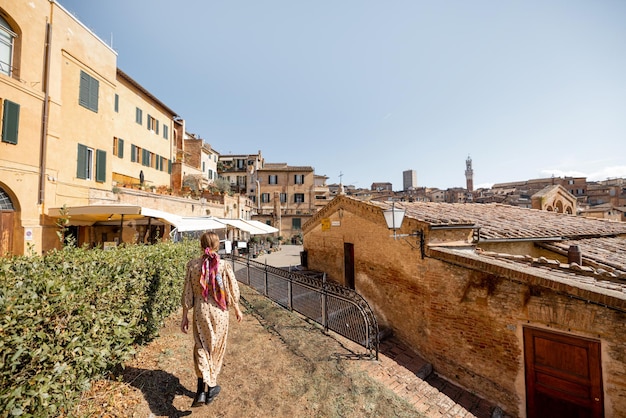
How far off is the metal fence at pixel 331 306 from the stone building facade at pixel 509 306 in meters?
2.01

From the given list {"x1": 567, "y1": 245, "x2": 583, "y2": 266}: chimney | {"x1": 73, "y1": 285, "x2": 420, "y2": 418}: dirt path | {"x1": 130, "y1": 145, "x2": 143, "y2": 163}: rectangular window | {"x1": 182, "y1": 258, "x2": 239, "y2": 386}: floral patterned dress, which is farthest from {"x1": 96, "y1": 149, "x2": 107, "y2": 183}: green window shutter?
{"x1": 567, "y1": 245, "x2": 583, "y2": 266}: chimney

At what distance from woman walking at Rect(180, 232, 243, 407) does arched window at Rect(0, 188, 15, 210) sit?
11.3 meters

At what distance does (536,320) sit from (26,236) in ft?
53.5

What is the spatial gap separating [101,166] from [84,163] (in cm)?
85

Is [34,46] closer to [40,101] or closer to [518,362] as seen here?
[40,101]

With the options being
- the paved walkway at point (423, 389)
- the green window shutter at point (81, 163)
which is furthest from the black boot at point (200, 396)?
the green window shutter at point (81, 163)

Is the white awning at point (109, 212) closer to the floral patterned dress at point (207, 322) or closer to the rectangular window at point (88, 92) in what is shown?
the floral patterned dress at point (207, 322)

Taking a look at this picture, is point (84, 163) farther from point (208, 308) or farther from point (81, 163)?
point (208, 308)

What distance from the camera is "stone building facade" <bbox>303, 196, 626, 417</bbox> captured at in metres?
5.00

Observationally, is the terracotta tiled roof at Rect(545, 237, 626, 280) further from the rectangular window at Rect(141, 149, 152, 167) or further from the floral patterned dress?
the rectangular window at Rect(141, 149, 152, 167)

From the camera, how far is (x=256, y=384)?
14.1 ft

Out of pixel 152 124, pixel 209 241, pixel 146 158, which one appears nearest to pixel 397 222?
pixel 209 241

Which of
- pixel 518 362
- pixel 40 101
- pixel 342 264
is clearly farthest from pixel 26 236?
pixel 518 362

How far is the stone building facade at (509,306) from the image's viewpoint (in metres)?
5.00
